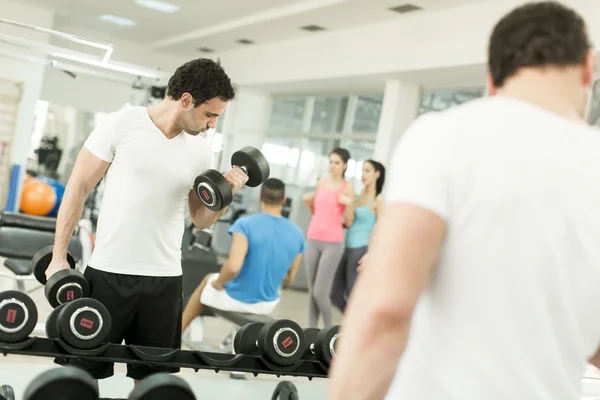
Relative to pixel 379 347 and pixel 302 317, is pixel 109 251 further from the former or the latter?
pixel 302 317

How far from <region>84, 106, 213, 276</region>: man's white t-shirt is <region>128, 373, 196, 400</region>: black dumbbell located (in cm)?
66

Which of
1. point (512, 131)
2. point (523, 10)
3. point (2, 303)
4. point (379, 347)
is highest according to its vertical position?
point (523, 10)

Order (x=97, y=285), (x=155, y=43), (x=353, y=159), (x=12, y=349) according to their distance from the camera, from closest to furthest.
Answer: (x=12, y=349), (x=97, y=285), (x=353, y=159), (x=155, y=43)

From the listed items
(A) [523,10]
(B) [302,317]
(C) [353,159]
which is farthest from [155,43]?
(A) [523,10]

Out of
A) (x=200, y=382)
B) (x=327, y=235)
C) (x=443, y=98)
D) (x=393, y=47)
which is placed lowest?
(x=200, y=382)

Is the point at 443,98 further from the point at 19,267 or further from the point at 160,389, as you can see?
the point at 160,389

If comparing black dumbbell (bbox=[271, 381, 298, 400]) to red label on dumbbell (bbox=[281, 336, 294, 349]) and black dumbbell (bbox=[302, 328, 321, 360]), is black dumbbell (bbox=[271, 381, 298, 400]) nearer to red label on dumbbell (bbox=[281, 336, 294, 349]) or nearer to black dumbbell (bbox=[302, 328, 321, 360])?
black dumbbell (bbox=[302, 328, 321, 360])

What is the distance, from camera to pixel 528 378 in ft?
Answer: 2.80

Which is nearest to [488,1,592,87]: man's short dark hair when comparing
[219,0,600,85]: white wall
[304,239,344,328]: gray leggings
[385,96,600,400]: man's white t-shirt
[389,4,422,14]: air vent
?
[385,96,600,400]: man's white t-shirt

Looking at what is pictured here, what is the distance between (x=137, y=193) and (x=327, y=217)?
2888mm

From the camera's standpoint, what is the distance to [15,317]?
6.79 feet

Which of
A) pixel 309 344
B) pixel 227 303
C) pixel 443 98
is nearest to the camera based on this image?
pixel 309 344

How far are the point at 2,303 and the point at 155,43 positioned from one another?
9110 millimetres

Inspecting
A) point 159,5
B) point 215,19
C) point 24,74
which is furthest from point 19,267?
point 24,74
